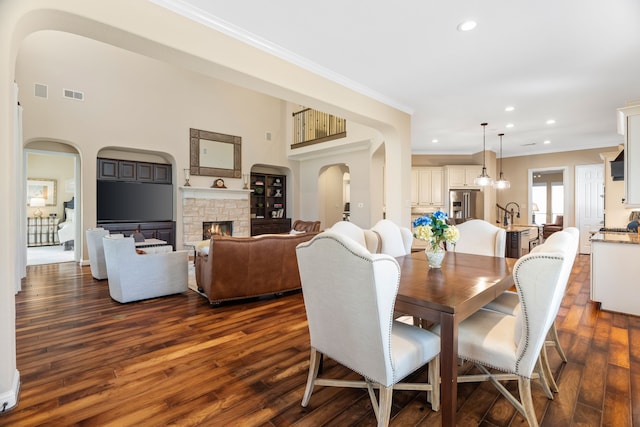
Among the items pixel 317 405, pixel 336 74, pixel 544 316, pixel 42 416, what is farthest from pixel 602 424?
pixel 336 74

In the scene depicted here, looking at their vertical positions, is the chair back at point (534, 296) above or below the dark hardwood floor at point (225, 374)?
above

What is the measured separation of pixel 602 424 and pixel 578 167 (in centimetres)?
804

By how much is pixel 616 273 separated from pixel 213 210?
25.1 ft

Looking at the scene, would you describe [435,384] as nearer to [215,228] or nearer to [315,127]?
[215,228]

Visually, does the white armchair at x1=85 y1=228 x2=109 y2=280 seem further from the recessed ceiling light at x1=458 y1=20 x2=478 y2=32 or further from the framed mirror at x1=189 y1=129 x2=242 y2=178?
the recessed ceiling light at x1=458 y1=20 x2=478 y2=32

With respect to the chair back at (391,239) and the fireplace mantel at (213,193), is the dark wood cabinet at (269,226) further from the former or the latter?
the chair back at (391,239)

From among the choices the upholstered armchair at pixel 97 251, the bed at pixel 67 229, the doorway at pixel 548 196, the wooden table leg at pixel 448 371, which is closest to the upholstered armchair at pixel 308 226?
the upholstered armchair at pixel 97 251

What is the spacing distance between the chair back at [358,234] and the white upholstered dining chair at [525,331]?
1209mm

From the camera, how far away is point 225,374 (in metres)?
2.20

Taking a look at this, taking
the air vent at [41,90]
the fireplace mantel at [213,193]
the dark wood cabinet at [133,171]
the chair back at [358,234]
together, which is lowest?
the chair back at [358,234]

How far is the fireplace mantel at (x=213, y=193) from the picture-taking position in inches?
305

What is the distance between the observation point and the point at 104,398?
192 cm

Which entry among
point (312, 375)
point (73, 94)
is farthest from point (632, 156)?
point (73, 94)

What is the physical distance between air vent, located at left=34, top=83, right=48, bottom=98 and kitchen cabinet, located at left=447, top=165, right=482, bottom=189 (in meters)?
8.88
